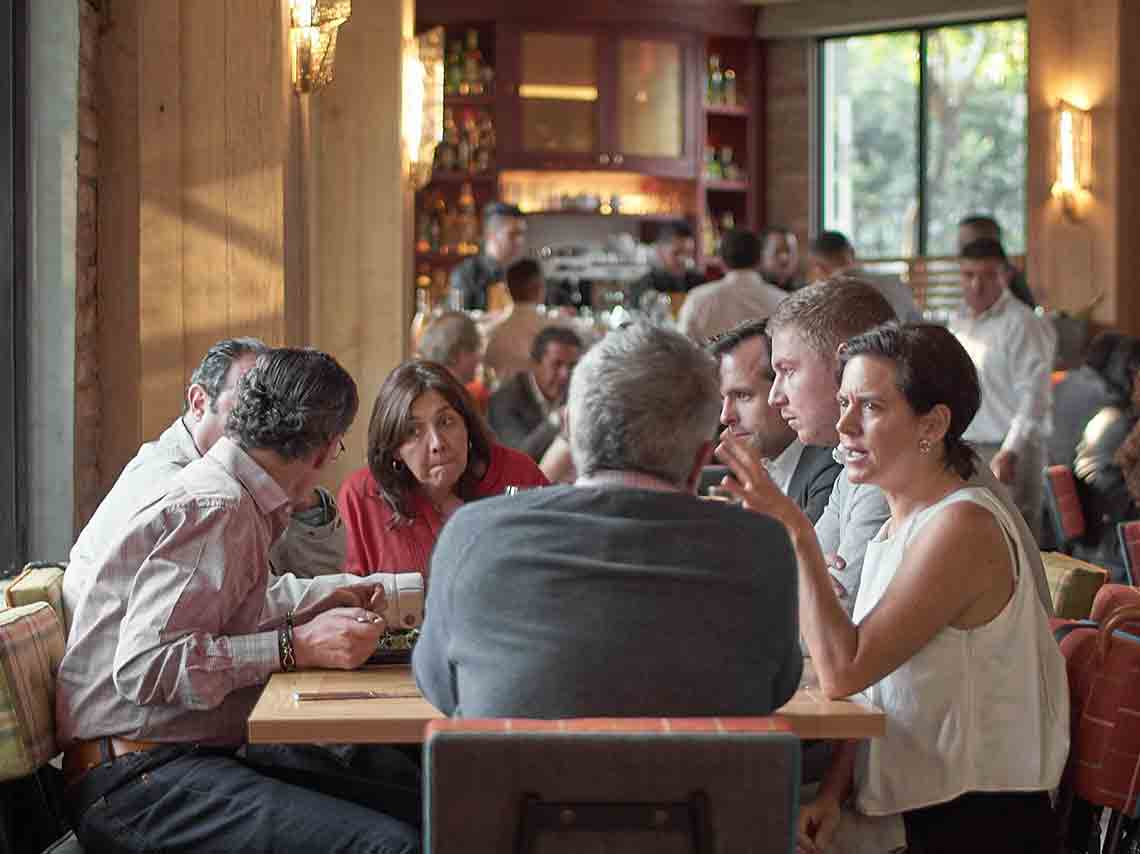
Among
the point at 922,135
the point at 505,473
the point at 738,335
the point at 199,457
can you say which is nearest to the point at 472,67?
the point at 922,135

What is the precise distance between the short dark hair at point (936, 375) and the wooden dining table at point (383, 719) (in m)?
0.48

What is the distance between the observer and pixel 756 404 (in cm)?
413

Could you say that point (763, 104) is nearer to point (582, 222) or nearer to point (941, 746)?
point (582, 222)

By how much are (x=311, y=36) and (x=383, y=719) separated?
9.82 feet

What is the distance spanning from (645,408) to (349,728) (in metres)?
0.72

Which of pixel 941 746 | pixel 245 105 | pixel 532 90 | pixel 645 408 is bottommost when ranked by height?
pixel 941 746

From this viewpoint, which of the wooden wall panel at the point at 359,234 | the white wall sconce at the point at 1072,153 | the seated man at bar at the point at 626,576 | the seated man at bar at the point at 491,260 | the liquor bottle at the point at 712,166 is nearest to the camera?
the seated man at bar at the point at 626,576

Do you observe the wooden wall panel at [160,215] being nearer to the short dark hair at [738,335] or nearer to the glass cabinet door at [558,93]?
the short dark hair at [738,335]

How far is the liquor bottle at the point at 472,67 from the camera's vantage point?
12.4 meters

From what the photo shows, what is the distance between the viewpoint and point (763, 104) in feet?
44.3

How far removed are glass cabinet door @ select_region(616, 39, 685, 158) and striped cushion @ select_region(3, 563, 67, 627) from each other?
30.8 feet

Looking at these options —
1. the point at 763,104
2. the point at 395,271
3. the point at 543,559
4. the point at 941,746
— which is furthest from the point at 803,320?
the point at 763,104

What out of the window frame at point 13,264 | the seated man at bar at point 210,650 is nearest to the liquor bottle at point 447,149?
the window frame at point 13,264

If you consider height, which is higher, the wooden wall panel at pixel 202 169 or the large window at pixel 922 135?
the large window at pixel 922 135
